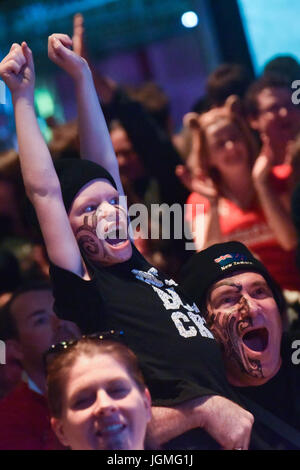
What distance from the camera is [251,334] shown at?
5.88 feet

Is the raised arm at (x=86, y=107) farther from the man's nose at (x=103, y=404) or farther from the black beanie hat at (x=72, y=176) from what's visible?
the man's nose at (x=103, y=404)

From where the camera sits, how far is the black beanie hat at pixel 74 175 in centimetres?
169

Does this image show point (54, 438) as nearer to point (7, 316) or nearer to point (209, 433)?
point (209, 433)

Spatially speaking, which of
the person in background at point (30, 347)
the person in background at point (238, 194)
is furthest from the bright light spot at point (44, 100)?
the person in background at point (30, 347)

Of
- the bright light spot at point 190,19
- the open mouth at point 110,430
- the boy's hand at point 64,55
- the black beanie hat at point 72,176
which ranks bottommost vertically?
the open mouth at point 110,430

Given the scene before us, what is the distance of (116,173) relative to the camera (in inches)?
73.0

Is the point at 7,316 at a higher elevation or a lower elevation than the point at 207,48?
lower

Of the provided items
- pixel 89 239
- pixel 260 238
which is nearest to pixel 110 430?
pixel 89 239

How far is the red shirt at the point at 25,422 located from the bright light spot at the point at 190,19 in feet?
6.69

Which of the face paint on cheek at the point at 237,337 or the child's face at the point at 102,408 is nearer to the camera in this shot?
the child's face at the point at 102,408

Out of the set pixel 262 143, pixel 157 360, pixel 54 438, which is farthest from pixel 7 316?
pixel 262 143

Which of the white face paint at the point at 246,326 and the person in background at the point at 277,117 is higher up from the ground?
the person in background at the point at 277,117

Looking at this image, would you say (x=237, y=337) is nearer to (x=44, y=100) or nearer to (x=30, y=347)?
(x=30, y=347)

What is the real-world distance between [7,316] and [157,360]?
27.5 inches
